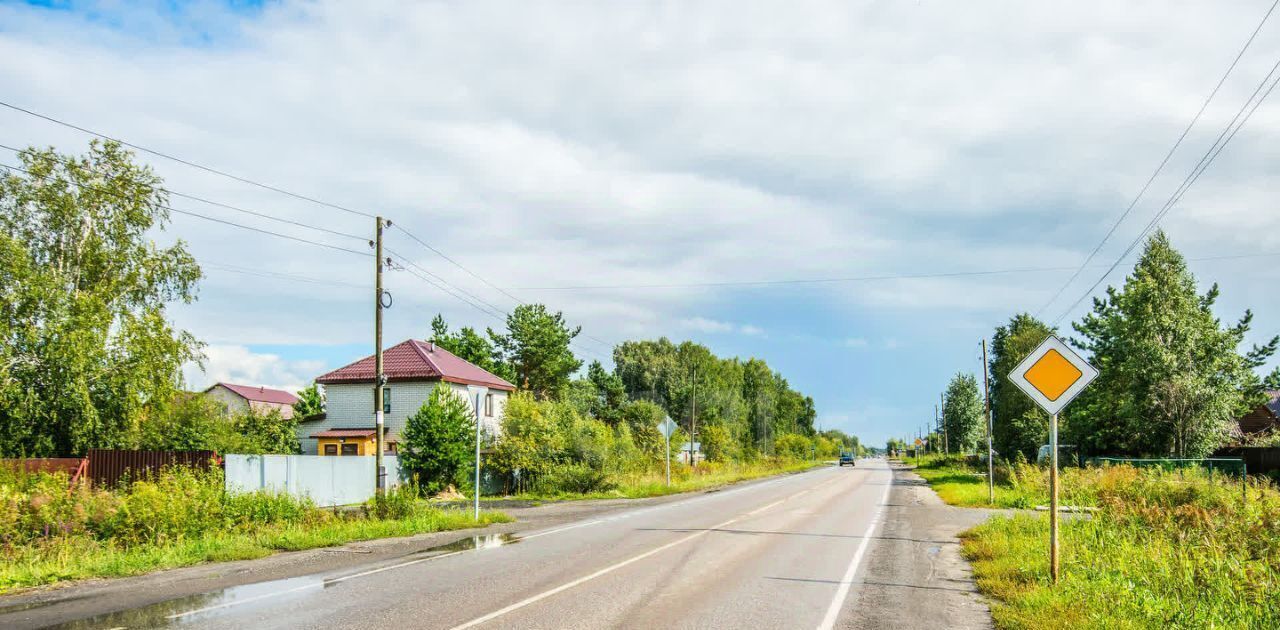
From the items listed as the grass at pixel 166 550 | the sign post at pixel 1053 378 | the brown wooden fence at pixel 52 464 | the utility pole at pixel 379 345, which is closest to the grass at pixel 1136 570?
the sign post at pixel 1053 378

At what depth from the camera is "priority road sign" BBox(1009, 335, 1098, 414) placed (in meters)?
9.17

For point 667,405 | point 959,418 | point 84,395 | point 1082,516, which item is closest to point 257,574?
point 1082,516

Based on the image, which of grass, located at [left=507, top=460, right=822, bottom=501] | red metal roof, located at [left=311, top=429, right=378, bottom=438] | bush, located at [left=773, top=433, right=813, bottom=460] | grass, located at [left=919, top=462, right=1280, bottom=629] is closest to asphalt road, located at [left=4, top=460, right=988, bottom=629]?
grass, located at [left=919, top=462, right=1280, bottom=629]

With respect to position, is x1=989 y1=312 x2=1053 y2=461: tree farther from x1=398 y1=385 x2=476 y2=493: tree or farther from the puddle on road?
the puddle on road

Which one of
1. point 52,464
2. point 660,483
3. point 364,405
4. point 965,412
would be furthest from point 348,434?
point 965,412

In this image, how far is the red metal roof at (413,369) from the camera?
40938mm

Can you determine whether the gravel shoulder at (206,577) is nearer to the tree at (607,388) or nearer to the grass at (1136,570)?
the grass at (1136,570)

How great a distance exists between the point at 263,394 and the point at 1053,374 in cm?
7645

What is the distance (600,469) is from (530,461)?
126 inches

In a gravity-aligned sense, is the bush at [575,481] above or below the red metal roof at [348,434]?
below

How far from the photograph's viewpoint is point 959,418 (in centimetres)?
7138

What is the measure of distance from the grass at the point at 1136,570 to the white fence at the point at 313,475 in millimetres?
17501

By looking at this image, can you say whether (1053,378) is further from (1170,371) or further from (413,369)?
(413,369)

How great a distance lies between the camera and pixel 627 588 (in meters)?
10.2
